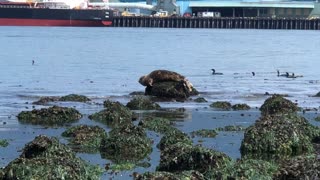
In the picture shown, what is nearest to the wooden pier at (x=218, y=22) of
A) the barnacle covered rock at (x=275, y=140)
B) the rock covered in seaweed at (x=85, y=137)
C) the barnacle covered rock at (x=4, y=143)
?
the rock covered in seaweed at (x=85, y=137)

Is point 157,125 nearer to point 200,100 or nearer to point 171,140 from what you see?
point 171,140

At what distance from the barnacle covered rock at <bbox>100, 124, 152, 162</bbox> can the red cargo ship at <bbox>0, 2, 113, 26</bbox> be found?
122272 mm

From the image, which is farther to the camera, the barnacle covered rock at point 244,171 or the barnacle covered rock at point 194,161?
the barnacle covered rock at point 194,161

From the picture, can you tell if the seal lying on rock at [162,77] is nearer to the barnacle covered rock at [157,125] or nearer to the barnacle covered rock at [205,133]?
the barnacle covered rock at [157,125]

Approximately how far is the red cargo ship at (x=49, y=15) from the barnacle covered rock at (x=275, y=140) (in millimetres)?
122735

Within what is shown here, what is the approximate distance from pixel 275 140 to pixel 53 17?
439 ft

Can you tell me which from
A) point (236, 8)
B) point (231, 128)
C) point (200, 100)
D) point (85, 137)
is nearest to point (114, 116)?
point (231, 128)

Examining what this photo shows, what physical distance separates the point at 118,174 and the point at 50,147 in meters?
1.44

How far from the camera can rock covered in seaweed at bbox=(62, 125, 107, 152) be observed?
1692 centimetres

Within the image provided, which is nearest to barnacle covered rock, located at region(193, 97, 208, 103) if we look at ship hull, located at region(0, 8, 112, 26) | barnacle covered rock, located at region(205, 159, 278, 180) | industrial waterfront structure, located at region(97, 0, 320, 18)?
barnacle covered rock, located at region(205, 159, 278, 180)

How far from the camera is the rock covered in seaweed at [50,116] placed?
70.6 feet

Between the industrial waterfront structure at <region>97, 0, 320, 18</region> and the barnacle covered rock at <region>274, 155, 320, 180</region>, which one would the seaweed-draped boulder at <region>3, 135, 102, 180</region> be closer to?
the barnacle covered rock at <region>274, 155, 320, 180</region>

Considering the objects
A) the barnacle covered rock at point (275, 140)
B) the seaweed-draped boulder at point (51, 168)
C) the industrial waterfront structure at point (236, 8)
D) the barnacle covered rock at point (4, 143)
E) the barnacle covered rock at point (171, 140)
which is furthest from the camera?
the industrial waterfront structure at point (236, 8)

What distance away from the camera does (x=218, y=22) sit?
156 metres
